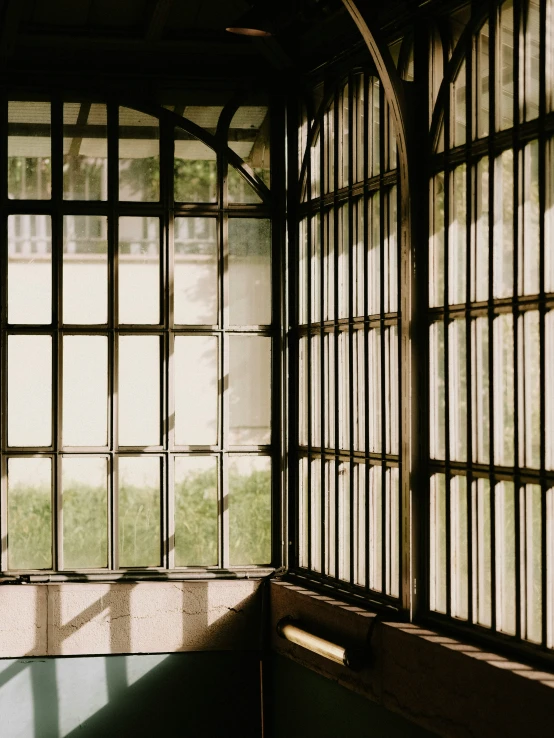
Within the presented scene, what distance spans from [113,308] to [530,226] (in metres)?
2.69

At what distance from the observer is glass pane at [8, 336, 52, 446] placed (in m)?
5.17

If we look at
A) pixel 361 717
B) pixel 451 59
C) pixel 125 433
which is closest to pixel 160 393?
pixel 125 433

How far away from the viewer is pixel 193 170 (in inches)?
210

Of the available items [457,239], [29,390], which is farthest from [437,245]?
[29,390]

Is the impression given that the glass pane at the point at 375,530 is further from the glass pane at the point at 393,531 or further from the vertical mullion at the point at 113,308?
the vertical mullion at the point at 113,308

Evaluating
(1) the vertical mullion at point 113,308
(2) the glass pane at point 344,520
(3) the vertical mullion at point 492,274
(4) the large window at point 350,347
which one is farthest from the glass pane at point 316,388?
(3) the vertical mullion at point 492,274

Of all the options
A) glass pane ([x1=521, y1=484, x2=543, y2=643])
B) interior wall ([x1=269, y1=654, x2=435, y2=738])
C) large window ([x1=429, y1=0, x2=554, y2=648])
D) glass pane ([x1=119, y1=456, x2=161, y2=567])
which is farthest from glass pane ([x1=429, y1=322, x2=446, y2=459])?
glass pane ([x1=119, y1=456, x2=161, y2=567])

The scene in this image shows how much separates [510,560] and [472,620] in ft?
1.28

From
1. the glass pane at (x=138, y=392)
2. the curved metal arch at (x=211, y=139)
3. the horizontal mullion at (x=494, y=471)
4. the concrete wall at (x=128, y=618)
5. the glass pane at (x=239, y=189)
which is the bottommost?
the concrete wall at (x=128, y=618)

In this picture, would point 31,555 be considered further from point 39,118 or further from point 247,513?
point 39,118

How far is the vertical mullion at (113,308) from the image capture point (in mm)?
5164

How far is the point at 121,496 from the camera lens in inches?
205

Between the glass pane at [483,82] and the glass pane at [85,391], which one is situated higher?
the glass pane at [483,82]

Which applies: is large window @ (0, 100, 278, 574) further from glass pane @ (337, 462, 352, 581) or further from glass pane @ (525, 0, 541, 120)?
glass pane @ (525, 0, 541, 120)
